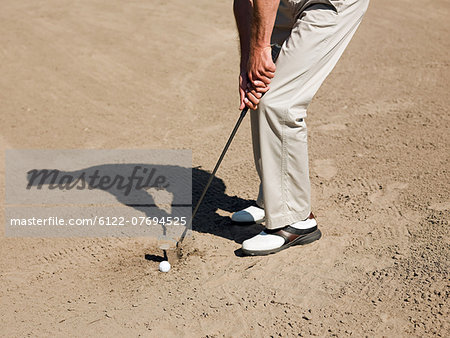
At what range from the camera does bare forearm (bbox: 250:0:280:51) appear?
3244 millimetres

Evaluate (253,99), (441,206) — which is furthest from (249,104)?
(441,206)

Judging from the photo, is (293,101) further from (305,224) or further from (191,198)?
(191,198)

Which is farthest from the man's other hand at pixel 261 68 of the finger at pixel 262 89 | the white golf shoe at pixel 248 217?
the white golf shoe at pixel 248 217

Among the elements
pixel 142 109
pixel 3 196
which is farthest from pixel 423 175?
pixel 3 196

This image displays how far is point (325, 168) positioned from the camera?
4754 mm

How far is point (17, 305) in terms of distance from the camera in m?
3.44

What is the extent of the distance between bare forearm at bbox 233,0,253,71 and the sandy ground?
1.17 m

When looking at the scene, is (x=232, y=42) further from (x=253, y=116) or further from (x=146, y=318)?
(x=146, y=318)

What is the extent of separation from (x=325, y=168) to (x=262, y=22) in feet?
5.81

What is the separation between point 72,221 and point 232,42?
374cm

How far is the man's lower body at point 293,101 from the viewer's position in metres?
3.38

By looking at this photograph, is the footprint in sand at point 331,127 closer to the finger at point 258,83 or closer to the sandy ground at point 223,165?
the sandy ground at point 223,165

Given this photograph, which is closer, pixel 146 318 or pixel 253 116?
pixel 146 318

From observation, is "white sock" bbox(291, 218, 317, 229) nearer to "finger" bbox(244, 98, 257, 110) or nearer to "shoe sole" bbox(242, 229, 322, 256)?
"shoe sole" bbox(242, 229, 322, 256)
